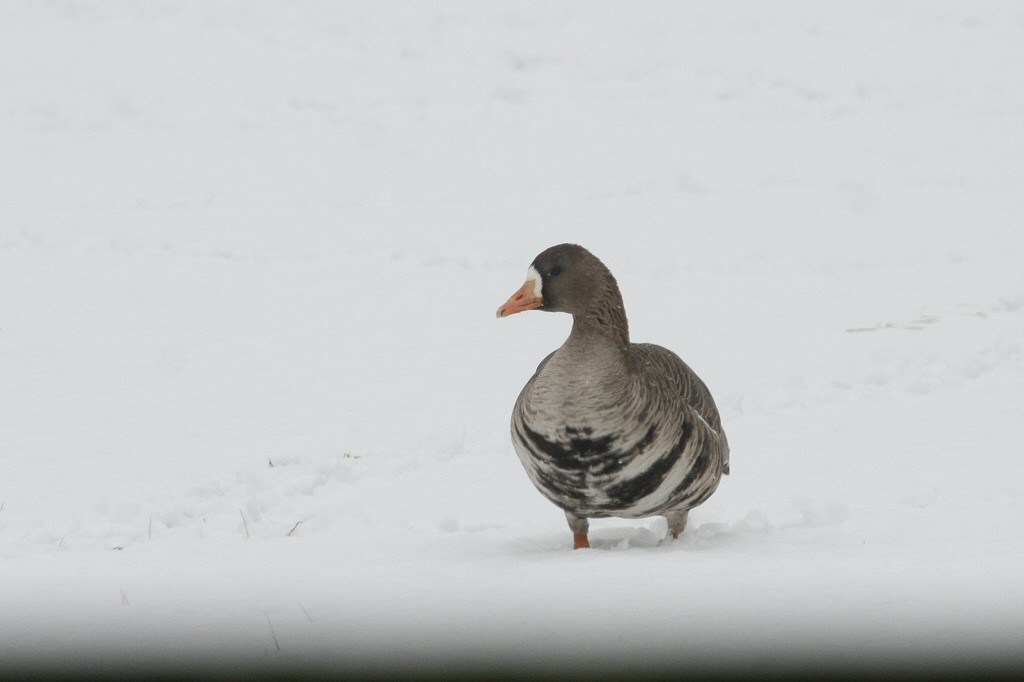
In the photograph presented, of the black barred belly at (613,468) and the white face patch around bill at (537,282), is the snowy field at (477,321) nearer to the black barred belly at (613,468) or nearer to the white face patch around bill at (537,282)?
the black barred belly at (613,468)

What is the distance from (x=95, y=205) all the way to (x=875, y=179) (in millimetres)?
9939

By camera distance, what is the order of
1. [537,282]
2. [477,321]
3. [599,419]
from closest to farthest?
[599,419] < [537,282] < [477,321]

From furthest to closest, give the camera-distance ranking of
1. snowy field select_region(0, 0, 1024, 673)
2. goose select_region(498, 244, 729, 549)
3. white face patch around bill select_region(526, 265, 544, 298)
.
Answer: white face patch around bill select_region(526, 265, 544, 298)
goose select_region(498, 244, 729, 549)
snowy field select_region(0, 0, 1024, 673)

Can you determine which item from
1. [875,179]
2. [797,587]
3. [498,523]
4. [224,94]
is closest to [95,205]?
[224,94]

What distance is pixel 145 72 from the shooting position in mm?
17016

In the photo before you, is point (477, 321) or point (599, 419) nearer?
point (599, 419)

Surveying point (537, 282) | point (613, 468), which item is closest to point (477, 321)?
point (537, 282)

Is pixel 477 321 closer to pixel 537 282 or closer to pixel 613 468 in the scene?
pixel 537 282

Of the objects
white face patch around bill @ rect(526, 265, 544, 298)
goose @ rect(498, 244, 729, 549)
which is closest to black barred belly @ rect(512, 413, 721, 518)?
goose @ rect(498, 244, 729, 549)

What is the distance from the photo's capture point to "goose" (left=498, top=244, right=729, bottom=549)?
15.5ft

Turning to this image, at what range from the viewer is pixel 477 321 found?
10852 millimetres

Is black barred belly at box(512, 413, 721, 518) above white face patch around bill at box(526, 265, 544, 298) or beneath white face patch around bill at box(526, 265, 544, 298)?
beneath

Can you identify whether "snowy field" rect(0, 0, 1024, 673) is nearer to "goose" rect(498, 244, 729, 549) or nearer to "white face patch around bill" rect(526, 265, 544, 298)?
"goose" rect(498, 244, 729, 549)

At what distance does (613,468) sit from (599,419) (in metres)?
0.22
